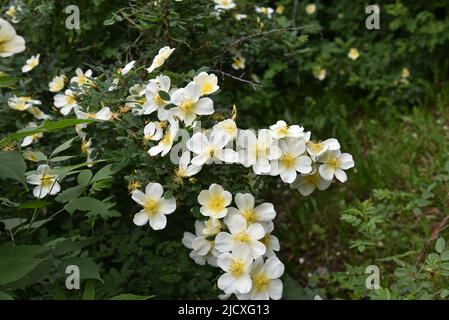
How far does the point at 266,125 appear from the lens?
3.20 meters

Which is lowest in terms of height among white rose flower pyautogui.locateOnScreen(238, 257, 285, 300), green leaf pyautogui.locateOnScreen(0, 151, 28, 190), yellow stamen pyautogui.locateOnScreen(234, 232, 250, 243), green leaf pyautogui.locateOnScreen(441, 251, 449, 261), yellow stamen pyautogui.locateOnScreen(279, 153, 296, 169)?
green leaf pyautogui.locateOnScreen(441, 251, 449, 261)

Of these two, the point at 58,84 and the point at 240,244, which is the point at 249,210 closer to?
the point at 240,244

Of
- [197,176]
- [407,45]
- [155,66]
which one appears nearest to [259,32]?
[155,66]

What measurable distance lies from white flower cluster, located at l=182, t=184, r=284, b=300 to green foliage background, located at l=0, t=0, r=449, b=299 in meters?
0.08

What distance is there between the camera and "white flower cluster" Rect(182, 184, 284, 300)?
134 centimetres

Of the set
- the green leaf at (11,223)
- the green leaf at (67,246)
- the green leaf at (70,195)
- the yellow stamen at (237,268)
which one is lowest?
the yellow stamen at (237,268)

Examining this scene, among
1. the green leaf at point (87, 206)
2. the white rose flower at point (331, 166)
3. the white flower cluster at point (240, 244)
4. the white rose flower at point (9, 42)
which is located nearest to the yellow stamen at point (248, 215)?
the white flower cluster at point (240, 244)

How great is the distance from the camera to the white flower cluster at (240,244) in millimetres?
1342

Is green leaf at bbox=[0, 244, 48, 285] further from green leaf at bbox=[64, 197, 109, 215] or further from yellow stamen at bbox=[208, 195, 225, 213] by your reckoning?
yellow stamen at bbox=[208, 195, 225, 213]

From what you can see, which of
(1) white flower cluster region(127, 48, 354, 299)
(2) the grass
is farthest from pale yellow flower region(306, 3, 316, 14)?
(1) white flower cluster region(127, 48, 354, 299)

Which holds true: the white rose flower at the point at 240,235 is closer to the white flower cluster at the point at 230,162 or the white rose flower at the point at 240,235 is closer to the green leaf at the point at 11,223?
the white flower cluster at the point at 230,162

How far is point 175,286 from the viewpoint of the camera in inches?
72.0

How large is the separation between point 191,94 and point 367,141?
1.87m

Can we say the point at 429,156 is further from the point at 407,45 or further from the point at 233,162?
the point at 233,162
